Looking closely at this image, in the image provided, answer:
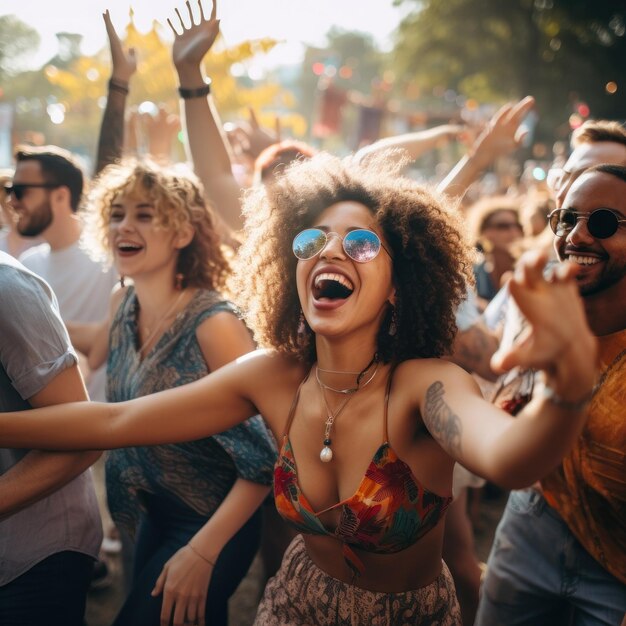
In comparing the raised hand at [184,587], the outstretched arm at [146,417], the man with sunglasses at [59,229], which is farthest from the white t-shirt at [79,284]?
the outstretched arm at [146,417]

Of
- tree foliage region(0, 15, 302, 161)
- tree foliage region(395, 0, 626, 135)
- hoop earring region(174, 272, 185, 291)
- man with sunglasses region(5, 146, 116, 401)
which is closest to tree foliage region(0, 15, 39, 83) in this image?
tree foliage region(0, 15, 302, 161)

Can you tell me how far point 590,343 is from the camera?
117 cm

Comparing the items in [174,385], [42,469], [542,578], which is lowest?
[542,578]

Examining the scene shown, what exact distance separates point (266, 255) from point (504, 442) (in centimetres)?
118

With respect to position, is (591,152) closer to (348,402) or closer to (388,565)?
(348,402)

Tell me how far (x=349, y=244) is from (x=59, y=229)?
3.09 meters

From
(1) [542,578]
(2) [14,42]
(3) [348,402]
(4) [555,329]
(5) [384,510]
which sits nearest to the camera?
(4) [555,329]

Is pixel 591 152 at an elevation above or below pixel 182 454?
above

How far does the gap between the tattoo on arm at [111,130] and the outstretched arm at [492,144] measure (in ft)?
6.81

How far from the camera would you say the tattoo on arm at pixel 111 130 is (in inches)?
164

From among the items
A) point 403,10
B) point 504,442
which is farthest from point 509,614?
point 403,10

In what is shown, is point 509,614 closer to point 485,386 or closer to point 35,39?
point 485,386

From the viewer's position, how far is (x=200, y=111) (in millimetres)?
3480

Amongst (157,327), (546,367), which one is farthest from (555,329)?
(157,327)
